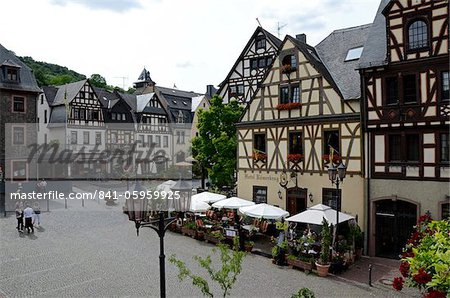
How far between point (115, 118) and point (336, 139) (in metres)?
37.7

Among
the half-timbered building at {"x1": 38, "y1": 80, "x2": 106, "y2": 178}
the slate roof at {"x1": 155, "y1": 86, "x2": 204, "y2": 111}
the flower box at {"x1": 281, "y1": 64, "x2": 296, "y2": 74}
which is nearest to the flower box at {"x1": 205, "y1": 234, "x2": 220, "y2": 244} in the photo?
→ the flower box at {"x1": 281, "y1": 64, "x2": 296, "y2": 74}

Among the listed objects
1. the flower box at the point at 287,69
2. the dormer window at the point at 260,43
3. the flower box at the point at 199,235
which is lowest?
the flower box at the point at 199,235

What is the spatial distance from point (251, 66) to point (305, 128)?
12675 mm

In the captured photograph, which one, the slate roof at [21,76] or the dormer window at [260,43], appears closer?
the dormer window at [260,43]

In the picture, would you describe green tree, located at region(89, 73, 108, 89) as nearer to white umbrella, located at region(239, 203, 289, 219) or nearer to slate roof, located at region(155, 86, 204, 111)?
slate roof, located at region(155, 86, 204, 111)

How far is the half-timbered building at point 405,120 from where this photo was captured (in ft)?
52.1

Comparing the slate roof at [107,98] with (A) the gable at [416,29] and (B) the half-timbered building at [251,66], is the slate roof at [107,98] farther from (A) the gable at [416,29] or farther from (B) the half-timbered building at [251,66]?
(A) the gable at [416,29]

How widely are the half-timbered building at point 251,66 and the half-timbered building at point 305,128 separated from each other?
8.10 meters

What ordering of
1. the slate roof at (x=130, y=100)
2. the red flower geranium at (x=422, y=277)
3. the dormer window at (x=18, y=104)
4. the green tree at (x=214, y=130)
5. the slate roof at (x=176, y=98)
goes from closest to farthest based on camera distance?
the red flower geranium at (x=422, y=277)
the green tree at (x=214, y=130)
the dormer window at (x=18, y=104)
the slate roof at (x=130, y=100)
the slate roof at (x=176, y=98)

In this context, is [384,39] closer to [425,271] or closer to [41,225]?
[425,271]

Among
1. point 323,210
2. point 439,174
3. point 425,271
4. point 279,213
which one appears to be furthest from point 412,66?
point 425,271

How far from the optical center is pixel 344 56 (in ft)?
68.7

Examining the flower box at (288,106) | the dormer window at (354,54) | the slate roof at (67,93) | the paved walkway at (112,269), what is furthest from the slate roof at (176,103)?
the dormer window at (354,54)

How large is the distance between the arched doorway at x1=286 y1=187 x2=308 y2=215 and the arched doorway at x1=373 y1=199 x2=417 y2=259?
3778mm
